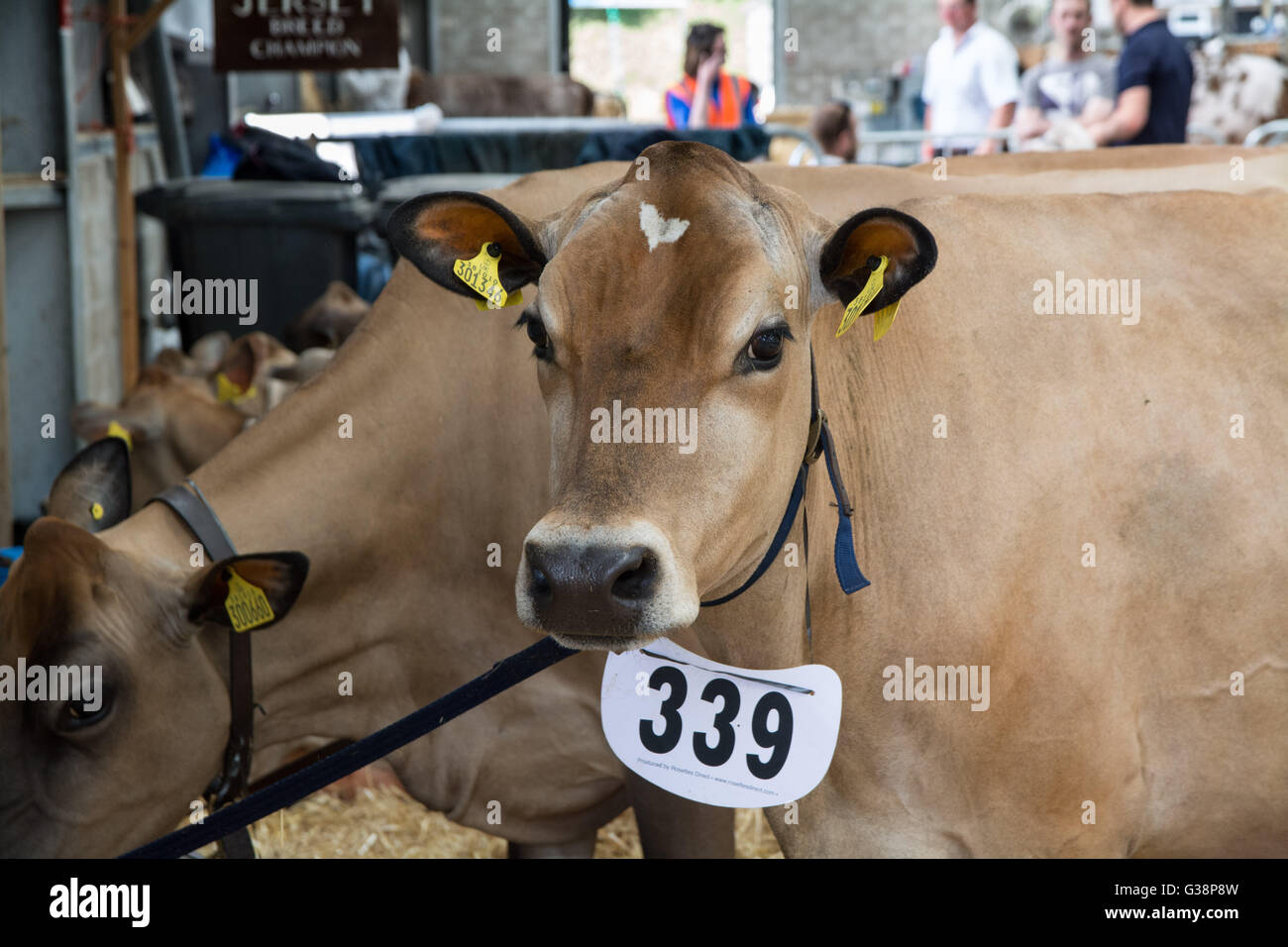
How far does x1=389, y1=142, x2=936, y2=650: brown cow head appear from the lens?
1.73 metres

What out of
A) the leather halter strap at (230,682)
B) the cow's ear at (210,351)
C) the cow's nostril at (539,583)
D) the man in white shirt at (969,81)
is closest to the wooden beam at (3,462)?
the cow's ear at (210,351)

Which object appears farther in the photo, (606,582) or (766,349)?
(766,349)

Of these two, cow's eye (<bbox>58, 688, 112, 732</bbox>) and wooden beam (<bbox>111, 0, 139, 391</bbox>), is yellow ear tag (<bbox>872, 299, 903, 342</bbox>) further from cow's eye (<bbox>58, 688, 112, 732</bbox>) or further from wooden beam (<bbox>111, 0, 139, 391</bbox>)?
wooden beam (<bbox>111, 0, 139, 391</bbox>)

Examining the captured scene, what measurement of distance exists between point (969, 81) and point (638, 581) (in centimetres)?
656

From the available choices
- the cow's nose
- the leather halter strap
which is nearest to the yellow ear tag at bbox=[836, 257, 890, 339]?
the cow's nose

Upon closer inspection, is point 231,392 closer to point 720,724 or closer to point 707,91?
point 720,724

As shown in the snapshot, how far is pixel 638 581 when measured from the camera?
5.62ft

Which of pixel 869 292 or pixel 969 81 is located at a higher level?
pixel 969 81

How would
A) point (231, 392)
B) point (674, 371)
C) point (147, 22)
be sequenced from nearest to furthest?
point (674, 371), point (231, 392), point (147, 22)

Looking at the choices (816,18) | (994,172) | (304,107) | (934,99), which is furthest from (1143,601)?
(816,18)

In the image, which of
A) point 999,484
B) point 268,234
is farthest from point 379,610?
point 268,234

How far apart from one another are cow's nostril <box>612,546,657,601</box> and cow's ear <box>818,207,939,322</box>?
0.58 m

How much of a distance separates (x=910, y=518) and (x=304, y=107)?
45.1 feet
